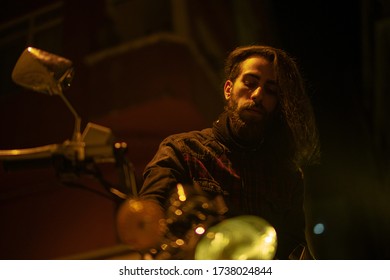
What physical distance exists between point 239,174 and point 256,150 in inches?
4.2

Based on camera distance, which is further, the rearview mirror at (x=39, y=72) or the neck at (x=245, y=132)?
the neck at (x=245, y=132)

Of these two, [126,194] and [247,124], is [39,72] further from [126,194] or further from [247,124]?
[247,124]

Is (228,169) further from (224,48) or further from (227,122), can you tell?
(224,48)

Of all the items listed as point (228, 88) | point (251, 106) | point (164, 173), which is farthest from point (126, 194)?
point (228, 88)

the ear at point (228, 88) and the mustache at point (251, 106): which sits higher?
the ear at point (228, 88)

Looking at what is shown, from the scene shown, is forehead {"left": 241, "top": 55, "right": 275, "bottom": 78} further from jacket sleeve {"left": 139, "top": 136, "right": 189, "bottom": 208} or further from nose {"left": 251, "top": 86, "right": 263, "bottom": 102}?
jacket sleeve {"left": 139, "top": 136, "right": 189, "bottom": 208}

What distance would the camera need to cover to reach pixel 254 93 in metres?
1.52

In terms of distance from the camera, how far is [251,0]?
383cm

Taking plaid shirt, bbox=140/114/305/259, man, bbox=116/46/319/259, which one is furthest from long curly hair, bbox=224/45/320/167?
plaid shirt, bbox=140/114/305/259

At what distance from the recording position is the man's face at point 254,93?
150 centimetres

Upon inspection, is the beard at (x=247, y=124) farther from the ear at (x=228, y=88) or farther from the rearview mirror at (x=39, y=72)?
the rearview mirror at (x=39, y=72)

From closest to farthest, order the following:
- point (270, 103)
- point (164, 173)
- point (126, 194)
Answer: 1. point (126, 194)
2. point (164, 173)
3. point (270, 103)

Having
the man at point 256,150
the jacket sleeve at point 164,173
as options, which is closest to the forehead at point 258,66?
the man at point 256,150
